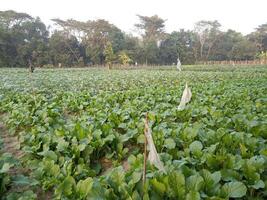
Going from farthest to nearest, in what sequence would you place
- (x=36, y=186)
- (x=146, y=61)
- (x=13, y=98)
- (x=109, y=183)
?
(x=146, y=61) < (x=13, y=98) < (x=36, y=186) < (x=109, y=183)

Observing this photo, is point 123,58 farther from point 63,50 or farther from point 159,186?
point 159,186

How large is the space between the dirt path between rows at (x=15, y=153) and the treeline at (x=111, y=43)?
120ft

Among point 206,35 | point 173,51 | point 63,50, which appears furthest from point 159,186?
point 206,35

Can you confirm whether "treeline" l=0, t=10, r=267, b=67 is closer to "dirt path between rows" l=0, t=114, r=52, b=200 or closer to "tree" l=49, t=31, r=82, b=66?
"tree" l=49, t=31, r=82, b=66

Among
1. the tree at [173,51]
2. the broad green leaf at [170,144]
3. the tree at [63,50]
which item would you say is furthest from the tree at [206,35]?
the broad green leaf at [170,144]

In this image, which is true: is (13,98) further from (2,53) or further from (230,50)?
(230,50)

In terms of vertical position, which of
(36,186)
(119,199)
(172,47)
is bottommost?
(36,186)

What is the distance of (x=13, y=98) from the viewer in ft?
29.6

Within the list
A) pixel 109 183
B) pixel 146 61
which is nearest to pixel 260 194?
pixel 109 183

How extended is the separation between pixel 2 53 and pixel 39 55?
5354 mm

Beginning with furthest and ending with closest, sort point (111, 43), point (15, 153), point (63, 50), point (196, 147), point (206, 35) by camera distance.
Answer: point (206, 35)
point (111, 43)
point (63, 50)
point (15, 153)
point (196, 147)

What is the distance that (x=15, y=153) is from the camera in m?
4.61

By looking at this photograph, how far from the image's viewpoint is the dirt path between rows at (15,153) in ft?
10.4

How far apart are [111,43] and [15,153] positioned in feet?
162
